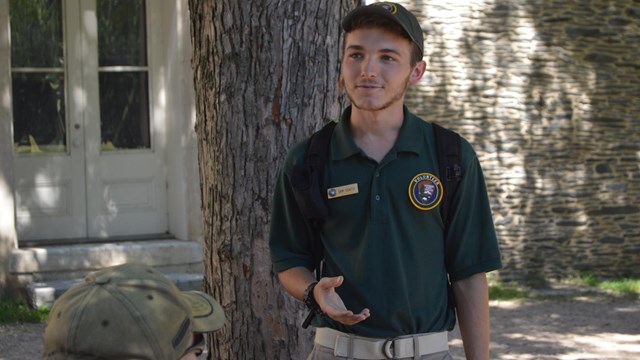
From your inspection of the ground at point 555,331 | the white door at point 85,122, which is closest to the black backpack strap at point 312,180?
the ground at point 555,331

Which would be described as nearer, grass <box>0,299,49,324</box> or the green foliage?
grass <box>0,299,49,324</box>

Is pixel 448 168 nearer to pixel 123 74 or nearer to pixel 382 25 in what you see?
pixel 382 25

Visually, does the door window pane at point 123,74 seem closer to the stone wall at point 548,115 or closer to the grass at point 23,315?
the grass at point 23,315

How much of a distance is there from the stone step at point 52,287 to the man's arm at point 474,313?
18.4ft

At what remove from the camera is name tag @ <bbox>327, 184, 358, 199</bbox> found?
2912 millimetres

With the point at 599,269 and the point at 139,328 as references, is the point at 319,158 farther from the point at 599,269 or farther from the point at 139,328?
the point at 599,269

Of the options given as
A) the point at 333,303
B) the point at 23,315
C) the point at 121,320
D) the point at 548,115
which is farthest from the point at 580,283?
the point at 121,320

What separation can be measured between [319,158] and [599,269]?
27.4 feet

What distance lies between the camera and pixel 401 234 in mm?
2883

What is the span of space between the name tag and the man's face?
0.25 metres

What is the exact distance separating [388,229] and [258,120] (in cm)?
131

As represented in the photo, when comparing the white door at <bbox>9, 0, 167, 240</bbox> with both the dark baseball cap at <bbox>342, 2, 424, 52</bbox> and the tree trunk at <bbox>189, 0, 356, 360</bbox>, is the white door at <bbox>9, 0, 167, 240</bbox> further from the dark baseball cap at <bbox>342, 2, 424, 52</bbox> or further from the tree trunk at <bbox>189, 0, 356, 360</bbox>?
the dark baseball cap at <bbox>342, 2, 424, 52</bbox>

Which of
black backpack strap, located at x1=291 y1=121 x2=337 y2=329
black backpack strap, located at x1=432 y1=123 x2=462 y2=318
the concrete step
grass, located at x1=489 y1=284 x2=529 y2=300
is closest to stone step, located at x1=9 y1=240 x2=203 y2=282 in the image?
the concrete step

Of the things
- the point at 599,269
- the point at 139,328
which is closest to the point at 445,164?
the point at 139,328
